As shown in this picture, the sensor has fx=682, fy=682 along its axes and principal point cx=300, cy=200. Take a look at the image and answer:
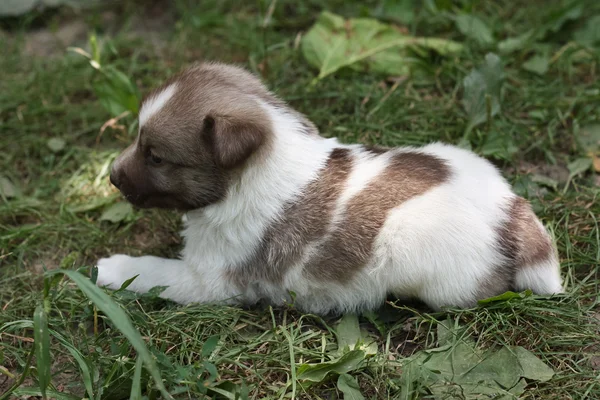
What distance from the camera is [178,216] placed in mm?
4867

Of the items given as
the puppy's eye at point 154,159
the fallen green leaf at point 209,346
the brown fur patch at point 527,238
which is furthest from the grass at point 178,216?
→ the puppy's eye at point 154,159

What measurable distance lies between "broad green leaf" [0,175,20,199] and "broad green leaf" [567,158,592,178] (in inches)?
164

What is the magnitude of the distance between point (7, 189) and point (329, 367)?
3007 millimetres

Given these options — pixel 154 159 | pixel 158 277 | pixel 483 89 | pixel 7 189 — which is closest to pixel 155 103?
pixel 154 159

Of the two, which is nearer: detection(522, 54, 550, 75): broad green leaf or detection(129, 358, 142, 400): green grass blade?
detection(129, 358, 142, 400): green grass blade

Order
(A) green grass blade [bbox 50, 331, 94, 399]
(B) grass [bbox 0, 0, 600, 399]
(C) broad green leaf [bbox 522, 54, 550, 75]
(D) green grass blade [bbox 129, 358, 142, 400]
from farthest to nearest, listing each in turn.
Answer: (C) broad green leaf [bbox 522, 54, 550, 75] < (B) grass [bbox 0, 0, 600, 399] < (A) green grass blade [bbox 50, 331, 94, 399] < (D) green grass blade [bbox 129, 358, 142, 400]

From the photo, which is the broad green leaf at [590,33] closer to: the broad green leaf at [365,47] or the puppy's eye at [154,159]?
the broad green leaf at [365,47]

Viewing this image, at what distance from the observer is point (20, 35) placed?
689 cm

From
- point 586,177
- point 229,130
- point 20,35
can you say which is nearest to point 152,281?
point 229,130

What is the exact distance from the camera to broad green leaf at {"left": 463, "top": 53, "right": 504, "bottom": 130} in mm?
5289

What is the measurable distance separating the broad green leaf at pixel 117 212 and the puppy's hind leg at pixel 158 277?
0.54 m

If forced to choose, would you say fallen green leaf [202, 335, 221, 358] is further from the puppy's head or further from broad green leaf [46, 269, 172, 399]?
the puppy's head

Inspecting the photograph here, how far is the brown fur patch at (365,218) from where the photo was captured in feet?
12.4

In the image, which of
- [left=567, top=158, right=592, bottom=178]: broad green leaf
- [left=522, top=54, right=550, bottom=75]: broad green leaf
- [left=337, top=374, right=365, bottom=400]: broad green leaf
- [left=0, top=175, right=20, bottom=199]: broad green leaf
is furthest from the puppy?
[left=522, top=54, right=550, bottom=75]: broad green leaf
